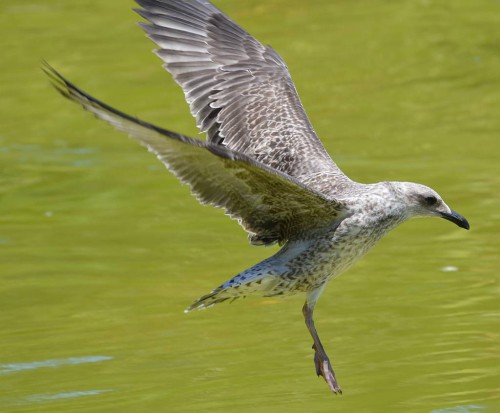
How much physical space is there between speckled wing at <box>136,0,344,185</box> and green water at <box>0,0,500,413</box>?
138 centimetres

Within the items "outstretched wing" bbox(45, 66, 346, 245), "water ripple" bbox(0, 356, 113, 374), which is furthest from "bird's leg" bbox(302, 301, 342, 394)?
"water ripple" bbox(0, 356, 113, 374)

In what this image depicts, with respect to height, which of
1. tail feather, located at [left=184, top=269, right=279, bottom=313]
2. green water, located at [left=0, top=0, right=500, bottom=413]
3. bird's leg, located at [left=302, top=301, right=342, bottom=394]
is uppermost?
tail feather, located at [left=184, top=269, right=279, bottom=313]

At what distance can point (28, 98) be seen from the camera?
1531 cm

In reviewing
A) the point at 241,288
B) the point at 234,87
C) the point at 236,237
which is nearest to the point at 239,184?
the point at 241,288

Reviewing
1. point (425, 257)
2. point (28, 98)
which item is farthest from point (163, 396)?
point (28, 98)

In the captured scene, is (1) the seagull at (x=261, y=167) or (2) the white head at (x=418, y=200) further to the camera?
(2) the white head at (x=418, y=200)

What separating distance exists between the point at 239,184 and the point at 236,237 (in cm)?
422

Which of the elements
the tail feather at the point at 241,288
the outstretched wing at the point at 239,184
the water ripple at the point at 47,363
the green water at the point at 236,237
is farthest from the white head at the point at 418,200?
the water ripple at the point at 47,363

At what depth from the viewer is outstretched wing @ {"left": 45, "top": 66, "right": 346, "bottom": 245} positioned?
6.21 meters

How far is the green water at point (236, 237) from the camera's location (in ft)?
27.3

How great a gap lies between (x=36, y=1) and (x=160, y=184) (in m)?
6.84

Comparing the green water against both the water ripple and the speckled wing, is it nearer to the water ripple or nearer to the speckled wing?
the water ripple

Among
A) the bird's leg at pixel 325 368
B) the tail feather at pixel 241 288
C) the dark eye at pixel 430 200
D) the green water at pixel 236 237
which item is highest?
the dark eye at pixel 430 200

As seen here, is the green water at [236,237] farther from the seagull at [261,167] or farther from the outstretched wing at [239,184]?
the outstretched wing at [239,184]
